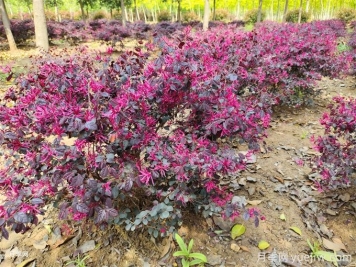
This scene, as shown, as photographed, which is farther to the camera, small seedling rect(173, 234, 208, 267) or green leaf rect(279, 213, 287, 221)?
green leaf rect(279, 213, 287, 221)

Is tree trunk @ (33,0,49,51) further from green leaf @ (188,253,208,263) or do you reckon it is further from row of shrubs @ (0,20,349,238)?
green leaf @ (188,253,208,263)

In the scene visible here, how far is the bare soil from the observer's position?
215 cm

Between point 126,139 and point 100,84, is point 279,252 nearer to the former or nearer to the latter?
point 126,139

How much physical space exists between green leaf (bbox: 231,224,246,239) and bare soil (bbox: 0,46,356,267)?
0.04 metres

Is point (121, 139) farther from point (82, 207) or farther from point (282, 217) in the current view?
point (282, 217)

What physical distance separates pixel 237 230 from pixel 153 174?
45.4 inches

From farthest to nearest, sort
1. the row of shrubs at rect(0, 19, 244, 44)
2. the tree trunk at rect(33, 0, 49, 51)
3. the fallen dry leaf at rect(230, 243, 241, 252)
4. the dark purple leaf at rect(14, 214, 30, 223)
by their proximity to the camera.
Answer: the row of shrubs at rect(0, 19, 244, 44) < the tree trunk at rect(33, 0, 49, 51) < the fallen dry leaf at rect(230, 243, 241, 252) < the dark purple leaf at rect(14, 214, 30, 223)

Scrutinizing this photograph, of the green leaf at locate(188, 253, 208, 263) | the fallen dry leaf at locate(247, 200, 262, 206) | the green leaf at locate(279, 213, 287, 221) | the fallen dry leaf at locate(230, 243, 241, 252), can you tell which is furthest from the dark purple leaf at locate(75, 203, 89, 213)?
the green leaf at locate(279, 213, 287, 221)

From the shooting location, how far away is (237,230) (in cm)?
234

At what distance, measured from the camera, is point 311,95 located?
539 cm

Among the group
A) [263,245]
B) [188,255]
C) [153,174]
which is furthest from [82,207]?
[263,245]

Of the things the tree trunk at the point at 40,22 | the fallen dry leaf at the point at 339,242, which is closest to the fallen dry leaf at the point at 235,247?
the fallen dry leaf at the point at 339,242

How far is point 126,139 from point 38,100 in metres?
0.55

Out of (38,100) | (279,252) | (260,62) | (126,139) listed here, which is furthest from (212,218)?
(260,62)
